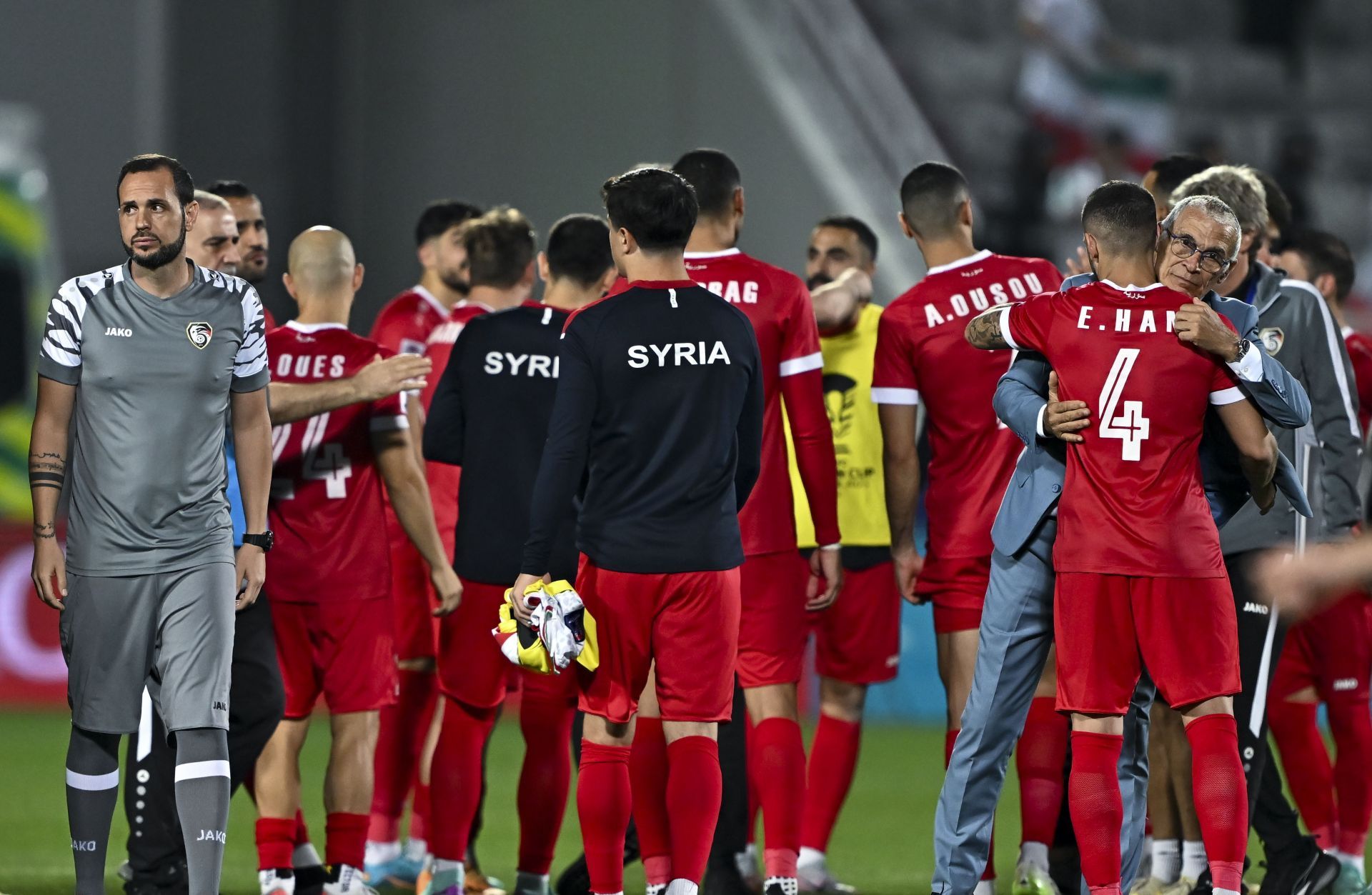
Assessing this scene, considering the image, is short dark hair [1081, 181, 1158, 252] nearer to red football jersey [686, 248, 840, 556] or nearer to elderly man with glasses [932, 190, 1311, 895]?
elderly man with glasses [932, 190, 1311, 895]

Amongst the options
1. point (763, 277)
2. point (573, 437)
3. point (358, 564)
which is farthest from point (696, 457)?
point (358, 564)

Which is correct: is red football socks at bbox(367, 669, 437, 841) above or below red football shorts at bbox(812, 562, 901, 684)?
below

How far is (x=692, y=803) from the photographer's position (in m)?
4.93

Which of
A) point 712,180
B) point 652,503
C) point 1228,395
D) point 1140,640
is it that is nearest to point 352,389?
point 652,503

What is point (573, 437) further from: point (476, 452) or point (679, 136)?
point (679, 136)

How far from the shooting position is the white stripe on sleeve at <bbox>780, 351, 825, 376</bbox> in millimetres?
5805

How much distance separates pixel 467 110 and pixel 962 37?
4406 mm

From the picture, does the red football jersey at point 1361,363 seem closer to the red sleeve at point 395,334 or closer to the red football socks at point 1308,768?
the red football socks at point 1308,768

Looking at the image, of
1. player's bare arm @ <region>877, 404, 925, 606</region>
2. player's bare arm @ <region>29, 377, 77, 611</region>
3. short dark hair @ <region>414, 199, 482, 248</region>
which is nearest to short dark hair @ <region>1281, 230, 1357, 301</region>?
player's bare arm @ <region>877, 404, 925, 606</region>

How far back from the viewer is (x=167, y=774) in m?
5.62

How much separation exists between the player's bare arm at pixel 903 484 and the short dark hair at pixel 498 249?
1.35m

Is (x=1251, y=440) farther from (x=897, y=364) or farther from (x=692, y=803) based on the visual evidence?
(x=692, y=803)

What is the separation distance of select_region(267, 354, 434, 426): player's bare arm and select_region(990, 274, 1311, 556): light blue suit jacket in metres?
1.76

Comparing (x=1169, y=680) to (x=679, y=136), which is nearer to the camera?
(x=1169, y=680)
